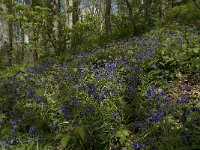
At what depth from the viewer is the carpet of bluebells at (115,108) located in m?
3.62

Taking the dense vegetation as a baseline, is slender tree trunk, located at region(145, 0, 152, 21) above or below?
above

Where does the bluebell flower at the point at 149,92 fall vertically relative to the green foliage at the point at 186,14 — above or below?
below

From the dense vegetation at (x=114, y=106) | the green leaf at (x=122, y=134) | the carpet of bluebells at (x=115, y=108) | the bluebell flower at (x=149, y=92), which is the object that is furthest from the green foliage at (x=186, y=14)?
the green leaf at (x=122, y=134)

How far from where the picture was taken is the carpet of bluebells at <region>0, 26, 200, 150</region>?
362 cm

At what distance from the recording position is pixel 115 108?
457cm

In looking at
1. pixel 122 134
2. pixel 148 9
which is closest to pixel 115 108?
pixel 122 134

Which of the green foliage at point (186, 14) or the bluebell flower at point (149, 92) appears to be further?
the green foliage at point (186, 14)

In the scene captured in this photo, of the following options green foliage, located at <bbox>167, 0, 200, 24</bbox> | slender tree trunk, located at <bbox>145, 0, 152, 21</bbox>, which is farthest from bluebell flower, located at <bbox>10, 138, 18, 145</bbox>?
slender tree trunk, located at <bbox>145, 0, 152, 21</bbox>

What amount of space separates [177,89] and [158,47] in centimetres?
164

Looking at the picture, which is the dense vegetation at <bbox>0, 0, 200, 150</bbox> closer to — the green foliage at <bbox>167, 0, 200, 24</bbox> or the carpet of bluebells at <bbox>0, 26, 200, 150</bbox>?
the carpet of bluebells at <bbox>0, 26, 200, 150</bbox>

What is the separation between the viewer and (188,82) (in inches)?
215

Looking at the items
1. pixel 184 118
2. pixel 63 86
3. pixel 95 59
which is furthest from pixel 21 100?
pixel 184 118

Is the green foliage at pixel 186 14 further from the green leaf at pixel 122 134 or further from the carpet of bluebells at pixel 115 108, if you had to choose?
the green leaf at pixel 122 134

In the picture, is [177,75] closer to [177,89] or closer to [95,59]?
[177,89]
